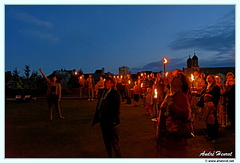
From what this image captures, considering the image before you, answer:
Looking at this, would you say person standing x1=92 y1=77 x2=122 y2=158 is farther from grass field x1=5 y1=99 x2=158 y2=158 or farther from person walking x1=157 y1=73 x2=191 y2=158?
person walking x1=157 y1=73 x2=191 y2=158

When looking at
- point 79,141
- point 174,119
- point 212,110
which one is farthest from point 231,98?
point 79,141

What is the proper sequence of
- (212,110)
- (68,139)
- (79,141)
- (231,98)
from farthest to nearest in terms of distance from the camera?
(231,98) < (68,139) < (212,110) < (79,141)

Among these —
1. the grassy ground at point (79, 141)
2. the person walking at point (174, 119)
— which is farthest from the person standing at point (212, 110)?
the person walking at point (174, 119)

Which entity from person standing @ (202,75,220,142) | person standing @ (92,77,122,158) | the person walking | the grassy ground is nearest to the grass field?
the grassy ground

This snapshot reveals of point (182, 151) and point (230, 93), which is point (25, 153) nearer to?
point (182, 151)

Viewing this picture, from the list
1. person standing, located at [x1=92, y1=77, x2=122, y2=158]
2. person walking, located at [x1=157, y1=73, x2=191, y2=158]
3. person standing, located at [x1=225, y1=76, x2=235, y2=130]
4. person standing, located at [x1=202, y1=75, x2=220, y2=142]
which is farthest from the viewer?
person standing, located at [x1=225, y1=76, x2=235, y2=130]

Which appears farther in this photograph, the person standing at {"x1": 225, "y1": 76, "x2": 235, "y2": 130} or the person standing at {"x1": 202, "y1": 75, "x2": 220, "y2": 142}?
the person standing at {"x1": 225, "y1": 76, "x2": 235, "y2": 130}

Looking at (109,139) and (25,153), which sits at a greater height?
(109,139)

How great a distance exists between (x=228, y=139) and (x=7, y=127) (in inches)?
319

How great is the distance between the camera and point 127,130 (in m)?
7.62

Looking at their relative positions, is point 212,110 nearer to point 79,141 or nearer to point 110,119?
point 110,119

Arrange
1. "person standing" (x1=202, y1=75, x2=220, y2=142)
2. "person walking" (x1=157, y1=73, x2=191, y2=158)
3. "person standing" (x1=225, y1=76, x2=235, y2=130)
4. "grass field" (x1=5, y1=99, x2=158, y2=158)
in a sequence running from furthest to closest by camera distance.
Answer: "person standing" (x1=225, y1=76, x2=235, y2=130) → "person standing" (x1=202, y1=75, x2=220, y2=142) → "grass field" (x1=5, y1=99, x2=158, y2=158) → "person walking" (x1=157, y1=73, x2=191, y2=158)

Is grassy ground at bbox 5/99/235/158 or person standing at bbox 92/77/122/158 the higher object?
person standing at bbox 92/77/122/158

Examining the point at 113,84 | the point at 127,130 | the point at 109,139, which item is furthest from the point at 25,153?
the point at 127,130
